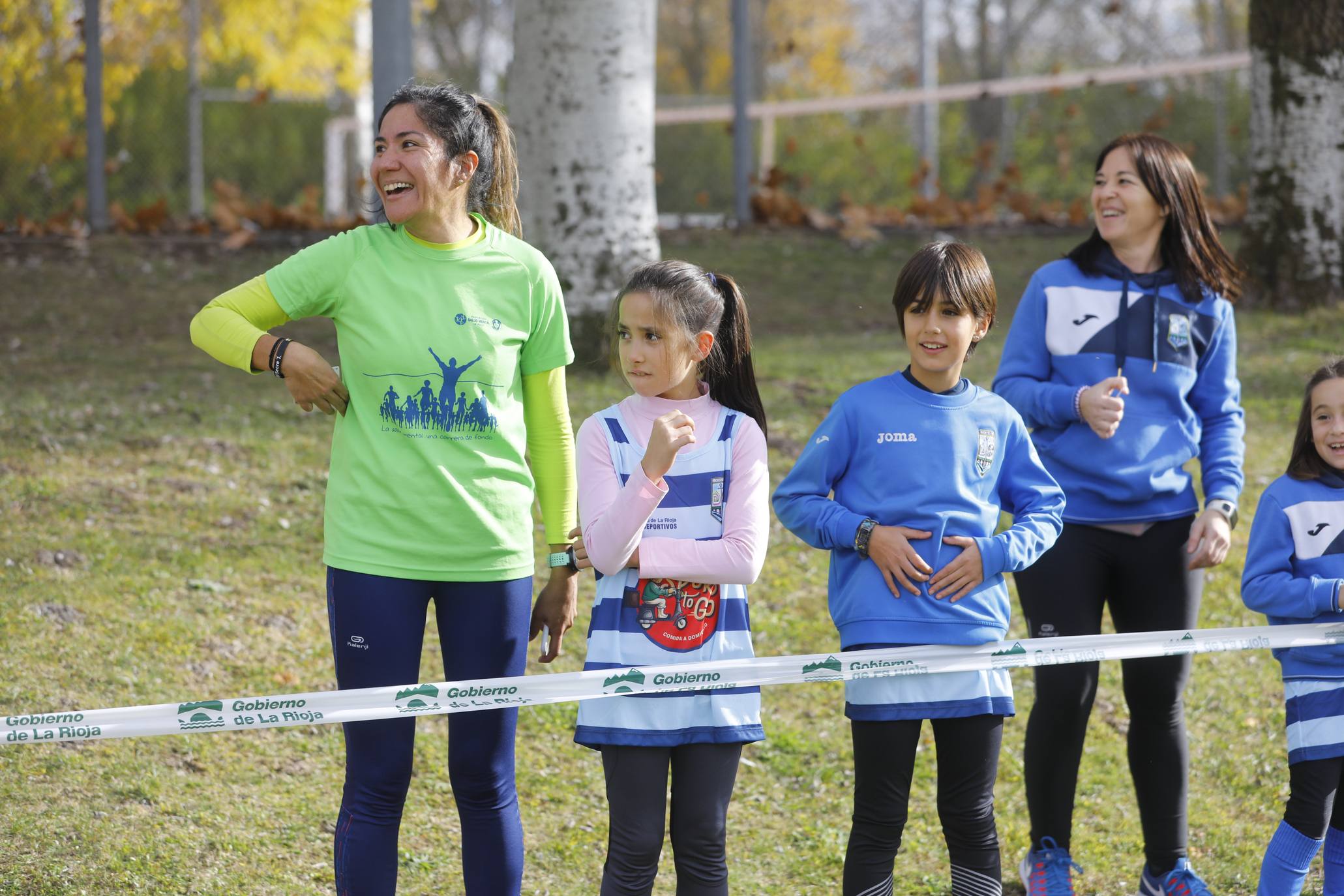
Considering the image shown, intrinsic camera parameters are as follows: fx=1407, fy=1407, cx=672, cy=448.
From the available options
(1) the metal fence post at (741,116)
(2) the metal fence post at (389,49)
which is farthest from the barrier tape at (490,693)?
(1) the metal fence post at (741,116)

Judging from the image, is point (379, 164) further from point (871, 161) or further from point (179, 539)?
point (871, 161)

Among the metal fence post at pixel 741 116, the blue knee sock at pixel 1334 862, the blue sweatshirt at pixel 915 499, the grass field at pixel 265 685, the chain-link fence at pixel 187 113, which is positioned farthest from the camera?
the metal fence post at pixel 741 116

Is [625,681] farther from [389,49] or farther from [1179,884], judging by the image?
[389,49]

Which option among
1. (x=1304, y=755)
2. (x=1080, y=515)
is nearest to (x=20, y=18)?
Answer: (x=1080, y=515)

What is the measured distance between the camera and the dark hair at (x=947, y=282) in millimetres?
3309

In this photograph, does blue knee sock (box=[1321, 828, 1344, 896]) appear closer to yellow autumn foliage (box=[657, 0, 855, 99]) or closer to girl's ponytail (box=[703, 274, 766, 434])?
girl's ponytail (box=[703, 274, 766, 434])

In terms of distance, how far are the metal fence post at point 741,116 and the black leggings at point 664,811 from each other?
338 inches

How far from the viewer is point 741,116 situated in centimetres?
1120

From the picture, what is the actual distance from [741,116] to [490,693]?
8.72m

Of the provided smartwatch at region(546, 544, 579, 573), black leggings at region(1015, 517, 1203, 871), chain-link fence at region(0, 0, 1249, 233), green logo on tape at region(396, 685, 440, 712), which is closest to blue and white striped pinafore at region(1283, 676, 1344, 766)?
black leggings at region(1015, 517, 1203, 871)

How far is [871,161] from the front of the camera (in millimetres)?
20047

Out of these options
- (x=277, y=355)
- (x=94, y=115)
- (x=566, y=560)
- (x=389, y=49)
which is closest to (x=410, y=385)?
(x=277, y=355)

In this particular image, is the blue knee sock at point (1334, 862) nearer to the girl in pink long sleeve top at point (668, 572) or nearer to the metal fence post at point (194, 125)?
the girl in pink long sleeve top at point (668, 572)

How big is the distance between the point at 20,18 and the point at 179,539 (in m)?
7.65
